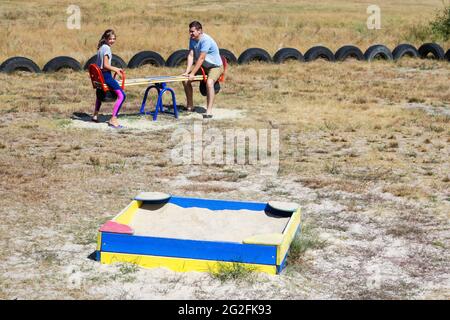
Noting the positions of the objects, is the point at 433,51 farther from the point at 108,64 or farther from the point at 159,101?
the point at 108,64

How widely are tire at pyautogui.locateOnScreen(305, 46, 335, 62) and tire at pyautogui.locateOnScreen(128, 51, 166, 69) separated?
3.93 m

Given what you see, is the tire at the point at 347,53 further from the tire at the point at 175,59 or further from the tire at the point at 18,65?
the tire at the point at 18,65

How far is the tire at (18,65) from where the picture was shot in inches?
654

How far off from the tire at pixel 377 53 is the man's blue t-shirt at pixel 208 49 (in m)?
8.47

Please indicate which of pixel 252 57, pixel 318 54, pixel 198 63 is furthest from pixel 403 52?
pixel 198 63

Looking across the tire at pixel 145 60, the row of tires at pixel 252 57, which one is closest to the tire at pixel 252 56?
the row of tires at pixel 252 57

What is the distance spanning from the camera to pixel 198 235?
6562 millimetres

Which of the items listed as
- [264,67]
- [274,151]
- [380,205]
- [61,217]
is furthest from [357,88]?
[61,217]

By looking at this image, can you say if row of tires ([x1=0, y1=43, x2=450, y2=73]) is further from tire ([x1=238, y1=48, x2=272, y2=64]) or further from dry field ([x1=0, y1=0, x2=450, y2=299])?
dry field ([x1=0, y1=0, x2=450, y2=299])

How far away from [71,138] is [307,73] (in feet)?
26.5

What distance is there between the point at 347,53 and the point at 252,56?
276 cm

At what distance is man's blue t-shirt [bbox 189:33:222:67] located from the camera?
1256 centimetres

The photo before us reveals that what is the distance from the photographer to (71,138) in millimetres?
11125

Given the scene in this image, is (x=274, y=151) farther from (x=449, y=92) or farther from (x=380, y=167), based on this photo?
(x=449, y=92)
